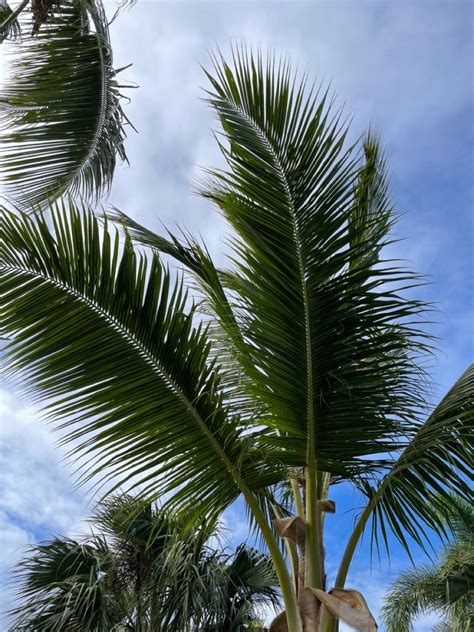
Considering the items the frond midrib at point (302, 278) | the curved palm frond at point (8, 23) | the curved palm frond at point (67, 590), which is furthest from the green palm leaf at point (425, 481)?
the curved palm frond at point (8, 23)

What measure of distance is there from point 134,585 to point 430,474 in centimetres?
546

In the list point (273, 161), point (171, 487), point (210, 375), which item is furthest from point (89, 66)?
point (171, 487)

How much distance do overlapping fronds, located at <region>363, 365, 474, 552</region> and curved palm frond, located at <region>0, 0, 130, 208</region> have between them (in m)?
3.49

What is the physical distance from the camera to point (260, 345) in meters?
3.08

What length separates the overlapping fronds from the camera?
311 centimetres

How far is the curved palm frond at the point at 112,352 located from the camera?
3.06 m

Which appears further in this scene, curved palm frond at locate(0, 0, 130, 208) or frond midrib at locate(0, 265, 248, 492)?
curved palm frond at locate(0, 0, 130, 208)

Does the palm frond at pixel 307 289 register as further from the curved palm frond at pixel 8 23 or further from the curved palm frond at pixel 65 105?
the curved palm frond at pixel 8 23

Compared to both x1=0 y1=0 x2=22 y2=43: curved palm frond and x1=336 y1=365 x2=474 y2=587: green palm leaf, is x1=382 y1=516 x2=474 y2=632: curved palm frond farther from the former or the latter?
x1=0 y1=0 x2=22 y2=43: curved palm frond

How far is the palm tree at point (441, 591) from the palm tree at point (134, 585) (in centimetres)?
259

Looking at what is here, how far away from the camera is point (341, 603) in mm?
2840

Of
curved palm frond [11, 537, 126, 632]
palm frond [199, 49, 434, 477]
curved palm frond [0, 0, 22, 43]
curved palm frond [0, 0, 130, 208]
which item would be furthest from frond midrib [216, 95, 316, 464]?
curved palm frond [11, 537, 126, 632]

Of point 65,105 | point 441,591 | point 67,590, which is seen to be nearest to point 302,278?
point 65,105

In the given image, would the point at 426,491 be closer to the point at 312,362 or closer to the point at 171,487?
the point at 312,362
